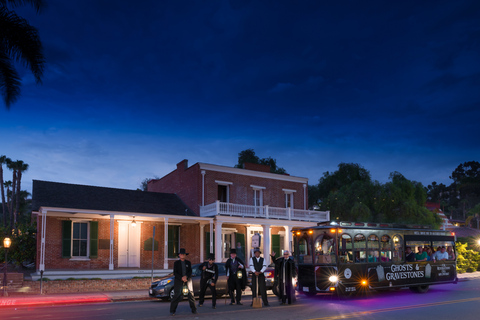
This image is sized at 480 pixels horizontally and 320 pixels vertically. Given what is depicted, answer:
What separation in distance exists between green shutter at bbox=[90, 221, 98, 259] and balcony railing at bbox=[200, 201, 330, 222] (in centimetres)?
703

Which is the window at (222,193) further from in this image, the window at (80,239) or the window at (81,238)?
the window at (80,239)

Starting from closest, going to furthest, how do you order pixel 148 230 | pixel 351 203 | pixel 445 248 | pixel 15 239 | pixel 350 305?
pixel 350 305
pixel 445 248
pixel 15 239
pixel 148 230
pixel 351 203

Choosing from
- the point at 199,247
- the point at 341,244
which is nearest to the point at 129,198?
the point at 199,247

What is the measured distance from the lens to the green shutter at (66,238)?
24.3 metres

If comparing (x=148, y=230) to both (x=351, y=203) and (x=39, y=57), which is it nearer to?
(x=39, y=57)

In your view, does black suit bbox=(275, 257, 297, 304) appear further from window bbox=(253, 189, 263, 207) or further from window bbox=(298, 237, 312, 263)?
window bbox=(253, 189, 263, 207)

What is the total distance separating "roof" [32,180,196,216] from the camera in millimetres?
24812

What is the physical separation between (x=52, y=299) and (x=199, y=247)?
13366 millimetres

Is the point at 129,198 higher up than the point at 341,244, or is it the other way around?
the point at 129,198

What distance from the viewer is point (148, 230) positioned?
27.5 meters

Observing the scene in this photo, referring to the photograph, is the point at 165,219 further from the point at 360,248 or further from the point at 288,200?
the point at 360,248

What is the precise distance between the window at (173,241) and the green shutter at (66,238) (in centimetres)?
600

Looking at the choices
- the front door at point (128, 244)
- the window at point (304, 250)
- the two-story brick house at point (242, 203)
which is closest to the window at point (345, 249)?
the window at point (304, 250)

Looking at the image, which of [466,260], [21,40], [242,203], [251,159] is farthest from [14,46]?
[251,159]
